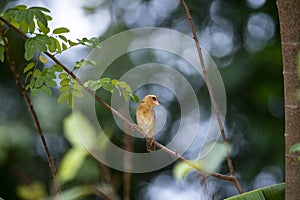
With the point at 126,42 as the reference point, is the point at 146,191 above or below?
below

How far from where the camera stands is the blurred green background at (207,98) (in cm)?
196

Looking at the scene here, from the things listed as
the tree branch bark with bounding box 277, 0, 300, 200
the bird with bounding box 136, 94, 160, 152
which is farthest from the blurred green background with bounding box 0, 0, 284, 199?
the tree branch bark with bounding box 277, 0, 300, 200

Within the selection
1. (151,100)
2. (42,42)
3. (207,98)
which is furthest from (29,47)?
(207,98)

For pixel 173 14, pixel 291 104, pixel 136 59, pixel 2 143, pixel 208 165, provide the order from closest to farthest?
pixel 208 165, pixel 291 104, pixel 2 143, pixel 136 59, pixel 173 14

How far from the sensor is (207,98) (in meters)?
2.11

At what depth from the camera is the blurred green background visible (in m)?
1.96

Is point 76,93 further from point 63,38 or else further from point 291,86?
point 291,86

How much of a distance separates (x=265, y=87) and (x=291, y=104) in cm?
170

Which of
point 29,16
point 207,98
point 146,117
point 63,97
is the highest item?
point 29,16

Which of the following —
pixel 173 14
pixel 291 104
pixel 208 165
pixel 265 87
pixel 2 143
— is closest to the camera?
pixel 208 165

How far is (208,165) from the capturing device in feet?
1.25

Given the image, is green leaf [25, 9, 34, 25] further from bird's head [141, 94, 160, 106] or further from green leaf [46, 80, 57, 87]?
bird's head [141, 94, 160, 106]

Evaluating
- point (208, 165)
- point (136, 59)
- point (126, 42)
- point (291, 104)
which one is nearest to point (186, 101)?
point (126, 42)

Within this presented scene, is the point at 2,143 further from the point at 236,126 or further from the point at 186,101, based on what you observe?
the point at 236,126
